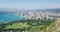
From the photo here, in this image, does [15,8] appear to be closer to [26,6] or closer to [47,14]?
[26,6]

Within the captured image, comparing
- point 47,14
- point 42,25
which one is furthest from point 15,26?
point 47,14

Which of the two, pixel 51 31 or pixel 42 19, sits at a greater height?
pixel 42 19

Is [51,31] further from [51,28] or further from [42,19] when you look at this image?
[42,19]

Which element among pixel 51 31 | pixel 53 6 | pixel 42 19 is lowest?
pixel 51 31

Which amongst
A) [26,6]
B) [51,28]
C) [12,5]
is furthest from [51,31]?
[12,5]

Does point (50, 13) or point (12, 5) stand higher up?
point (12, 5)

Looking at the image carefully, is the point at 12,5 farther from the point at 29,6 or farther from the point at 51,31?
the point at 51,31

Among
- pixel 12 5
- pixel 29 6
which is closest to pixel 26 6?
pixel 29 6
